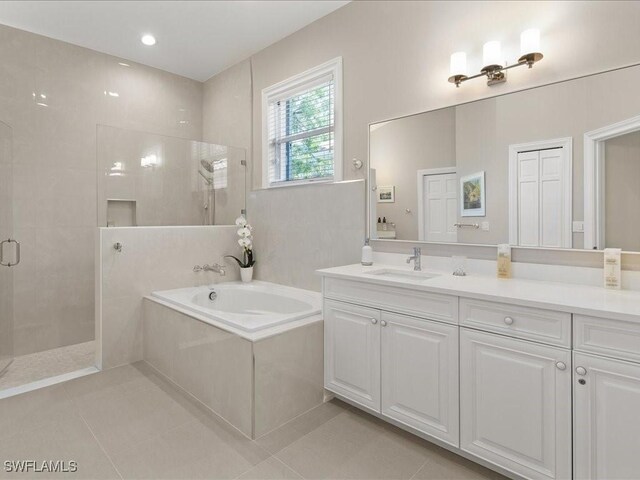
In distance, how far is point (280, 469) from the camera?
66.3 inches

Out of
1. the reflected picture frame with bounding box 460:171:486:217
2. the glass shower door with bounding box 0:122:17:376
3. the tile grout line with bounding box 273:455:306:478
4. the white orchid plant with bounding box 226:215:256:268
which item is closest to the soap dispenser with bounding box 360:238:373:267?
the reflected picture frame with bounding box 460:171:486:217

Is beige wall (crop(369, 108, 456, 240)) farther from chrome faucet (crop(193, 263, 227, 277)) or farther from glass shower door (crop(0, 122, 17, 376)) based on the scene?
glass shower door (crop(0, 122, 17, 376))

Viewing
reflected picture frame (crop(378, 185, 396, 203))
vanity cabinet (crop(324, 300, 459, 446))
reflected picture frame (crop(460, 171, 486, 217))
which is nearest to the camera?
vanity cabinet (crop(324, 300, 459, 446))

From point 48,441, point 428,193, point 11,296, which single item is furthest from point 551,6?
point 11,296

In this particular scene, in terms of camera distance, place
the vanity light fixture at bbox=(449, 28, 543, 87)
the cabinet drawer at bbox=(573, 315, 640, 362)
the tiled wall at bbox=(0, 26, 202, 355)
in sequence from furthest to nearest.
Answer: the tiled wall at bbox=(0, 26, 202, 355), the vanity light fixture at bbox=(449, 28, 543, 87), the cabinet drawer at bbox=(573, 315, 640, 362)

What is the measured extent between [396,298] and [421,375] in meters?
0.39

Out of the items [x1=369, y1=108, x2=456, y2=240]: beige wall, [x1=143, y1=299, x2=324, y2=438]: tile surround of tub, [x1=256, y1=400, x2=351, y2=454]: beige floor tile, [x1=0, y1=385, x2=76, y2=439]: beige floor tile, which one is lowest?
[x1=256, y1=400, x2=351, y2=454]: beige floor tile

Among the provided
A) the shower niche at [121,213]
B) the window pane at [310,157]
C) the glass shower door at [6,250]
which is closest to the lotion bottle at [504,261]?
the window pane at [310,157]

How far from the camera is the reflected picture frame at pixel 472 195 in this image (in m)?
2.06

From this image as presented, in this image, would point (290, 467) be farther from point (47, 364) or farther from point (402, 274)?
point (47, 364)

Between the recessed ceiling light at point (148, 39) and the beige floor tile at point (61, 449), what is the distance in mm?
3120

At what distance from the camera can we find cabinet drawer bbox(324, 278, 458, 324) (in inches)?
66.4

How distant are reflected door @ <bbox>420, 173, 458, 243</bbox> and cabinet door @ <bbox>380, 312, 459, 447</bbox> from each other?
2.19 feet

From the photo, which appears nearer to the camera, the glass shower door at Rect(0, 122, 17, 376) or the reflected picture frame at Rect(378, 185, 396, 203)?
the reflected picture frame at Rect(378, 185, 396, 203)
